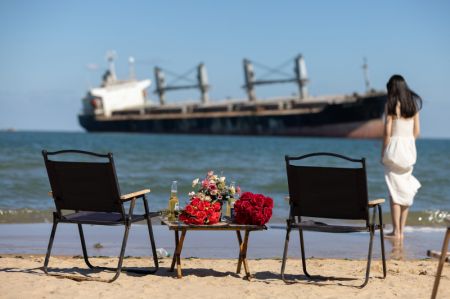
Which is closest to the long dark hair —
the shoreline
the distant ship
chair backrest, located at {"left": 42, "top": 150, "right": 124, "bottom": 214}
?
the shoreline

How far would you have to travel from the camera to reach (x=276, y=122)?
59.3 metres

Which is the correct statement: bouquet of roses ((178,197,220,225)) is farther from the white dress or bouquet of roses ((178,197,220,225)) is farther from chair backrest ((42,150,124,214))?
the white dress

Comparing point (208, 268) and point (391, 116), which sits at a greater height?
point (391, 116)

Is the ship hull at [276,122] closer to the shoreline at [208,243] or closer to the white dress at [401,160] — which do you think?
the shoreline at [208,243]

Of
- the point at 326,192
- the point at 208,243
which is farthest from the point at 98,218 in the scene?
the point at 208,243

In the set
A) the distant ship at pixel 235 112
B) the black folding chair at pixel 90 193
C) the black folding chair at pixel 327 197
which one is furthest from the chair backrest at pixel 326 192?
the distant ship at pixel 235 112

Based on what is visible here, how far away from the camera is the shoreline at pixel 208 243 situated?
5.78 metres

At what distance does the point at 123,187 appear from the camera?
1294 cm

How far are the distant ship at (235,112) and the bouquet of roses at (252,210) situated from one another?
152ft

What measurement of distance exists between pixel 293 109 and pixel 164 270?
54973 mm

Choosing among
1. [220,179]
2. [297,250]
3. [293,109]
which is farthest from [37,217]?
[293,109]

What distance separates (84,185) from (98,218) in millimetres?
173

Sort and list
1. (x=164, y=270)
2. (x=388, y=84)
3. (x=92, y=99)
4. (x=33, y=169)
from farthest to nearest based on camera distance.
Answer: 1. (x=92, y=99)
2. (x=33, y=169)
3. (x=388, y=84)
4. (x=164, y=270)

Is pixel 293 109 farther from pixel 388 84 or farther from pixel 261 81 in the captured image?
pixel 388 84
